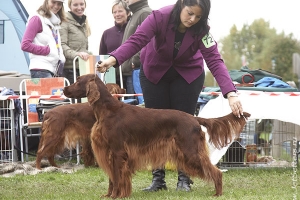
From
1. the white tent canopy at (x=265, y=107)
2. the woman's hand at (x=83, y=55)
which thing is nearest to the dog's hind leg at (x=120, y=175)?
the white tent canopy at (x=265, y=107)

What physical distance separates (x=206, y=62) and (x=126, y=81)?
3100 mm

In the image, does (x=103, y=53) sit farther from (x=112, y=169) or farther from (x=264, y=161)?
(x=112, y=169)

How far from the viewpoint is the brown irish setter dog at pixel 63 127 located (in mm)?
6570

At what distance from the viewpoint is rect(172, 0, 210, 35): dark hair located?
430 centimetres

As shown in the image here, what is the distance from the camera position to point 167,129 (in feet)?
14.8

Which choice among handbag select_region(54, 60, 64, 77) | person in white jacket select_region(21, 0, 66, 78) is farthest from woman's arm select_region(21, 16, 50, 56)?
handbag select_region(54, 60, 64, 77)

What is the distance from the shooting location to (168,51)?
15.0ft

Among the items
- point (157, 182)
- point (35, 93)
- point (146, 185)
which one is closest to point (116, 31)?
point (35, 93)

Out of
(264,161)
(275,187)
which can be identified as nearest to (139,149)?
(275,187)

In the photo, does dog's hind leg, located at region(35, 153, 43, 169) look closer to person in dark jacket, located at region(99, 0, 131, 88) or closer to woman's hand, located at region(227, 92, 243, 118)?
person in dark jacket, located at region(99, 0, 131, 88)

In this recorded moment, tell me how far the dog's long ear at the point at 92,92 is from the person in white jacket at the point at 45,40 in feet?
8.59

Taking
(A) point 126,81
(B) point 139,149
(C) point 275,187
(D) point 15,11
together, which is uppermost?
(D) point 15,11

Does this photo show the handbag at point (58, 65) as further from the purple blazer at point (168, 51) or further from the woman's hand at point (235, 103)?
the woman's hand at point (235, 103)

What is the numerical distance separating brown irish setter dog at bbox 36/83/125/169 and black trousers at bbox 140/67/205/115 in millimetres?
1801
